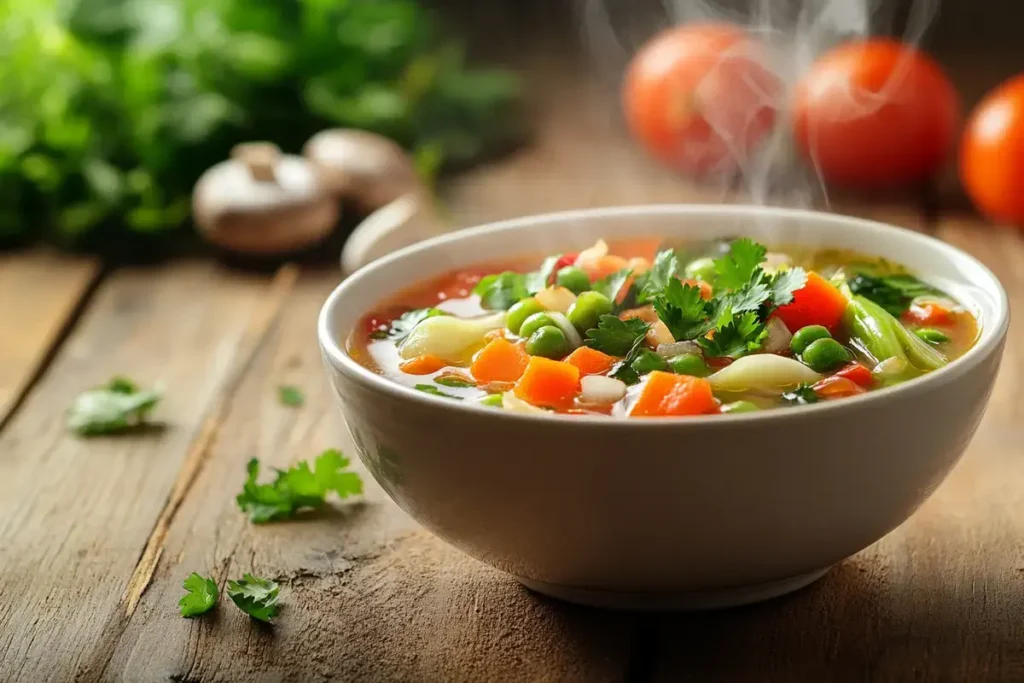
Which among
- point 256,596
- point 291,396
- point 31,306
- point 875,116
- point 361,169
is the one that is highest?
point 256,596

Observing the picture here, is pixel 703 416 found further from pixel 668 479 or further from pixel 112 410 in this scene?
pixel 112 410

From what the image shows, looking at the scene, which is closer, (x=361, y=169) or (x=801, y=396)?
(x=801, y=396)

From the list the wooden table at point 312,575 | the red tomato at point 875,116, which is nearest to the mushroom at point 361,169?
the wooden table at point 312,575

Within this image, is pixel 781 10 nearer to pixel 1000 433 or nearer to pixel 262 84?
pixel 262 84

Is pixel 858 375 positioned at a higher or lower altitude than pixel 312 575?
higher

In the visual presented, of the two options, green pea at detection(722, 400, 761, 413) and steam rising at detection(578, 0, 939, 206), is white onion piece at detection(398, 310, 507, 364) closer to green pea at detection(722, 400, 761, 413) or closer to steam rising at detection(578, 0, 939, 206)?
green pea at detection(722, 400, 761, 413)

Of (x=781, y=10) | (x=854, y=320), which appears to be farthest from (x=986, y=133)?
(x=854, y=320)

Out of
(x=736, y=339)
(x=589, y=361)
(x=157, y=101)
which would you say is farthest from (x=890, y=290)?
(x=157, y=101)
